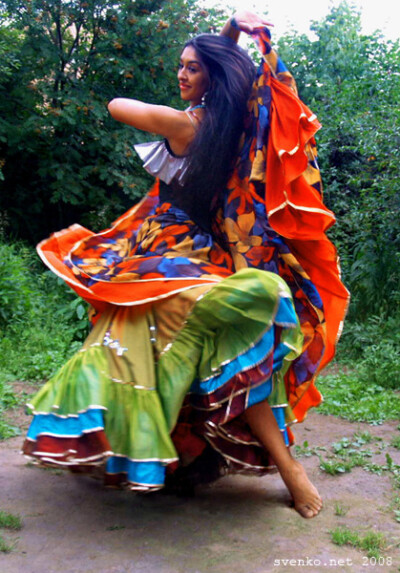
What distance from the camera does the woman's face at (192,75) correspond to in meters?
2.75

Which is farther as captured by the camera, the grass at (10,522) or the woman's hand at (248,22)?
the woman's hand at (248,22)

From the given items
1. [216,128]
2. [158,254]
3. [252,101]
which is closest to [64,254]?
[158,254]

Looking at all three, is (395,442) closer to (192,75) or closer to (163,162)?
(163,162)

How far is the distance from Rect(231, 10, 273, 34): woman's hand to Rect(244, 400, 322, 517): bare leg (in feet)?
5.19

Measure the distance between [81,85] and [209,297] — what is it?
484 cm

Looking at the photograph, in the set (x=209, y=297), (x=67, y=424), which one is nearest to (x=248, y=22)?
(x=209, y=297)

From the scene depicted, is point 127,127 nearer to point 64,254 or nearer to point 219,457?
point 64,254

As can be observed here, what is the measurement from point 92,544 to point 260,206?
152cm

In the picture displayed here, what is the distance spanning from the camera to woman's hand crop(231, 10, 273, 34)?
269cm

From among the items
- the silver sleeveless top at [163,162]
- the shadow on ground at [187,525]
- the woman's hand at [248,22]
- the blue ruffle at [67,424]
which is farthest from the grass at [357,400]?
the woman's hand at [248,22]

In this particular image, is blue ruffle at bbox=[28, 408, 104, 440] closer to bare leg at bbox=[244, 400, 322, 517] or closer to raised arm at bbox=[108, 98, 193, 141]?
bare leg at bbox=[244, 400, 322, 517]

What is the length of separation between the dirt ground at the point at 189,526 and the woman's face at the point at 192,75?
71.8 inches

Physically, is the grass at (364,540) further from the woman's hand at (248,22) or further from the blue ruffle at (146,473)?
the woman's hand at (248,22)

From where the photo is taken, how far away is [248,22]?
8.87 feet
